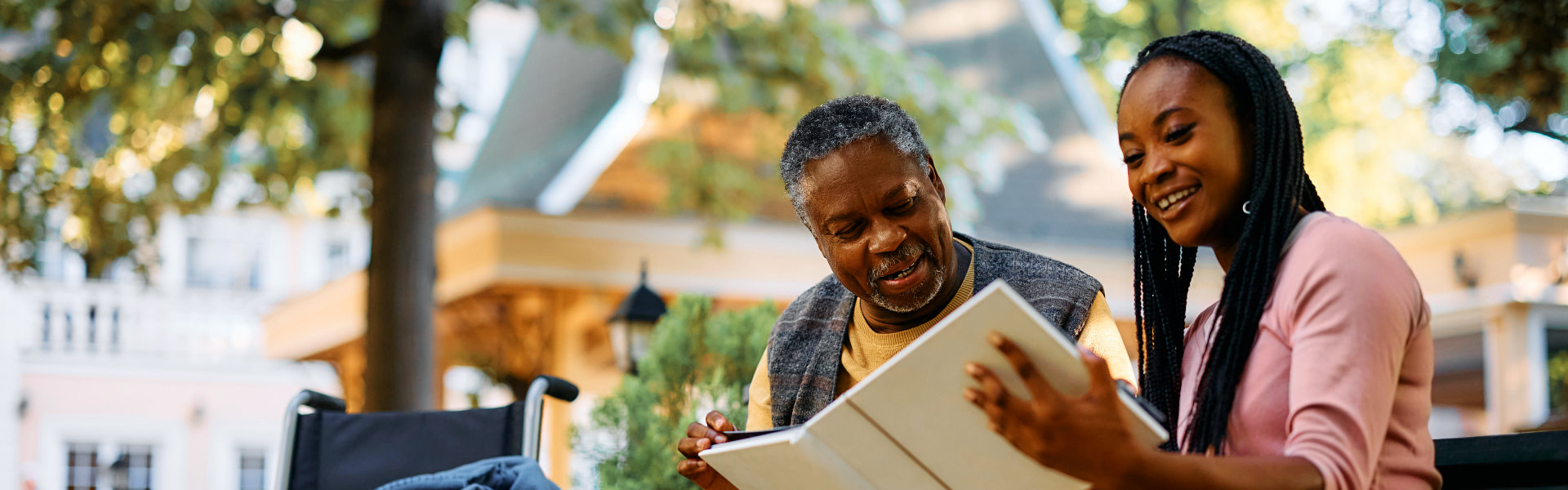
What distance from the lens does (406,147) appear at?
6383 millimetres

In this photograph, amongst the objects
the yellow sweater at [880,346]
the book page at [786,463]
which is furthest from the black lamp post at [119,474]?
the book page at [786,463]

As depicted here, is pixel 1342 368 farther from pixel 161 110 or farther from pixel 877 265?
pixel 161 110

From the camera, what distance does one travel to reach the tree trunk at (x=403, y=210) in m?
6.11

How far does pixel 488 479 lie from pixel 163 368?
15787mm

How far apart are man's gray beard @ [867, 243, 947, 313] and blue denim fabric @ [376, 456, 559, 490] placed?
0.84 m

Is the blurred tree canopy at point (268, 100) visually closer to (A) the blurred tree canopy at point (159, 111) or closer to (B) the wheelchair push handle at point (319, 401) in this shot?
(A) the blurred tree canopy at point (159, 111)

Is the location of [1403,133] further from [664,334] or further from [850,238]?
[850,238]

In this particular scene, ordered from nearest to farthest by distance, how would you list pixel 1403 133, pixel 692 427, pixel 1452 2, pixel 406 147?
1. pixel 692 427
2. pixel 1452 2
3. pixel 406 147
4. pixel 1403 133

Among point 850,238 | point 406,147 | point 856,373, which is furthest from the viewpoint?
point 406,147

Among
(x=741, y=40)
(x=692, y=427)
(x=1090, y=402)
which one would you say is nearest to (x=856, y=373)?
(x=692, y=427)

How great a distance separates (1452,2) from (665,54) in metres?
4.63

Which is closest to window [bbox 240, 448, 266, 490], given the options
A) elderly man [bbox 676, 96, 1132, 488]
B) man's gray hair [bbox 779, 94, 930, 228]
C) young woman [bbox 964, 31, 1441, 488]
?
elderly man [bbox 676, 96, 1132, 488]

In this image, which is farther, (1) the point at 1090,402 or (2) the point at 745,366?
(2) the point at 745,366

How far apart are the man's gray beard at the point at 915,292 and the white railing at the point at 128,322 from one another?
49.1ft
